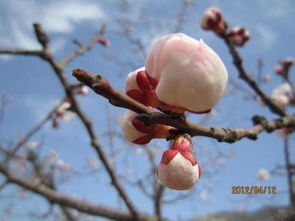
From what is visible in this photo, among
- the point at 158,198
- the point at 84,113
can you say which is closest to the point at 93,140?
the point at 84,113

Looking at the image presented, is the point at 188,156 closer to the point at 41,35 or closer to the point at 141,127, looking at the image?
the point at 141,127

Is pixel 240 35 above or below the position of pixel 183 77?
below

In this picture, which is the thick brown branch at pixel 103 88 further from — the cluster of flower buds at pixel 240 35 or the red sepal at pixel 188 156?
the cluster of flower buds at pixel 240 35

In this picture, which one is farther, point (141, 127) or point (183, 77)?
point (141, 127)

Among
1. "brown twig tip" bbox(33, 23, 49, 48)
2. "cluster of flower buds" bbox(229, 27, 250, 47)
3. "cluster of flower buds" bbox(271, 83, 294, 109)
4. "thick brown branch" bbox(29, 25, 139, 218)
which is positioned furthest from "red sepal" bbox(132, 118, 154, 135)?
"cluster of flower buds" bbox(271, 83, 294, 109)
